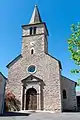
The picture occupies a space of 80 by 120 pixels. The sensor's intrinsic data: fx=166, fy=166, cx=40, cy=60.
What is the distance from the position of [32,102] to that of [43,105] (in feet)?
5.84

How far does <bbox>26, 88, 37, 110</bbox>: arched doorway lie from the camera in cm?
2302

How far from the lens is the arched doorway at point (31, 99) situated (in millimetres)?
23019

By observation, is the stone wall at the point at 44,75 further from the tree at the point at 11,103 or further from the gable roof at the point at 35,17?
the gable roof at the point at 35,17

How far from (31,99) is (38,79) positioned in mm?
2995

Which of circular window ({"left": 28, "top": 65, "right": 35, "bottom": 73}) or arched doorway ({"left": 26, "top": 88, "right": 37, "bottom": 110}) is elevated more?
circular window ({"left": 28, "top": 65, "right": 35, "bottom": 73})

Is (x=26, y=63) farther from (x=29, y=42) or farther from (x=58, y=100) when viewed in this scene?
(x=58, y=100)

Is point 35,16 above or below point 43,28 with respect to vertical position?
above

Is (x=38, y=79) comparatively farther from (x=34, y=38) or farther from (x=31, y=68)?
(x=34, y=38)

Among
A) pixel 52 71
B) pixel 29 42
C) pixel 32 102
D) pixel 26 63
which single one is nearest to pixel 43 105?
pixel 32 102

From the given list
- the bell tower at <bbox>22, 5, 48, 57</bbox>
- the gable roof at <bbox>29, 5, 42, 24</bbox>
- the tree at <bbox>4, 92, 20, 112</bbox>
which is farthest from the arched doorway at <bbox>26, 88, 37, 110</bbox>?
the gable roof at <bbox>29, 5, 42, 24</bbox>

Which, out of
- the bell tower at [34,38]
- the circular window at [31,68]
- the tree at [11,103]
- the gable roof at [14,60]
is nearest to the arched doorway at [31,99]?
the tree at [11,103]

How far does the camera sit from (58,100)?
72.5ft

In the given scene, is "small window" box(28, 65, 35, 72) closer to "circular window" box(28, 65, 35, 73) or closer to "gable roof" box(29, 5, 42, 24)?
"circular window" box(28, 65, 35, 73)

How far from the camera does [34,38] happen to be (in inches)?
1059
